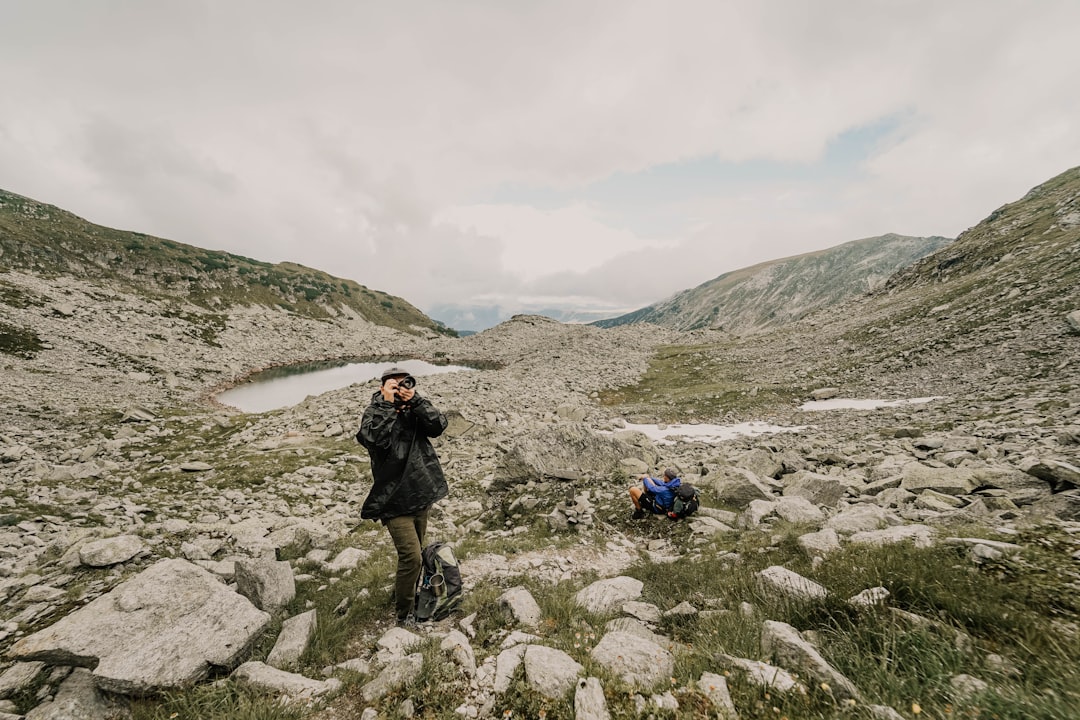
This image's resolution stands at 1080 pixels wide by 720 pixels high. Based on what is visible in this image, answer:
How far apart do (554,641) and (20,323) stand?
216ft

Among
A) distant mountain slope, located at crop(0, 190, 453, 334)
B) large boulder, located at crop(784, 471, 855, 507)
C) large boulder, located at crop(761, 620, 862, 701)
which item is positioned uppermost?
distant mountain slope, located at crop(0, 190, 453, 334)

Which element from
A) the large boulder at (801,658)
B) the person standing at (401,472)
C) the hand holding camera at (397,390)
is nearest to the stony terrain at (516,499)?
the large boulder at (801,658)

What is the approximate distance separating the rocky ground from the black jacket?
1.76 metres

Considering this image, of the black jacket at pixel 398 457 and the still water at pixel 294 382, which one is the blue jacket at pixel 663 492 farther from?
the still water at pixel 294 382

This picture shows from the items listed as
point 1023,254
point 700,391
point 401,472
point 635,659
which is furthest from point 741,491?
point 1023,254

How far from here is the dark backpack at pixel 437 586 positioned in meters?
6.14

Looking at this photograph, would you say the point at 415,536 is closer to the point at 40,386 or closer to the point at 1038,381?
the point at 1038,381

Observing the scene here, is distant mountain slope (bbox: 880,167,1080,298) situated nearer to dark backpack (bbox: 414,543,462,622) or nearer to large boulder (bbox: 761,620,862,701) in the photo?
large boulder (bbox: 761,620,862,701)

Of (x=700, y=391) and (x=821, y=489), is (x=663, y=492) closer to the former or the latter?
(x=821, y=489)

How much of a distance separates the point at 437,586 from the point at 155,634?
3340 mm

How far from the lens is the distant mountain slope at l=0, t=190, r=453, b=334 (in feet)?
225

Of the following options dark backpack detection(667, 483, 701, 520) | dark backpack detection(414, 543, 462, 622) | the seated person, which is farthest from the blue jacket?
dark backpack detection(414, 543, 462, 622)

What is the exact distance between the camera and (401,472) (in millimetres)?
6137

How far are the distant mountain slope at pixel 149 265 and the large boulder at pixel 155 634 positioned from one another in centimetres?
9317
